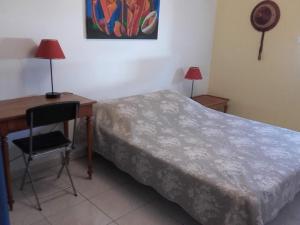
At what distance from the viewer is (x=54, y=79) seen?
2.53 meters

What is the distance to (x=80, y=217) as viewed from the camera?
2004 millimetres

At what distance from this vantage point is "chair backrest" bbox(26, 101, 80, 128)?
6.10ft

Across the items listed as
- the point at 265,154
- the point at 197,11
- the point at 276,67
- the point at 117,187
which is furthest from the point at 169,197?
the point at 197,11

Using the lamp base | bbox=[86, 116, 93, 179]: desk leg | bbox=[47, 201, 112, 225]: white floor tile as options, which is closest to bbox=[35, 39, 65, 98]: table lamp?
the lamp base

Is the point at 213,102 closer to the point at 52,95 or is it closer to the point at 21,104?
the point at 52,95

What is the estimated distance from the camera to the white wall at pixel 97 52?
2.25m

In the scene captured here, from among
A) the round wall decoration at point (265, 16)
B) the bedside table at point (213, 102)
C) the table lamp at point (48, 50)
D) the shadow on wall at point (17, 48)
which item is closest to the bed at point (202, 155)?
the bedside table at point (213, 102)

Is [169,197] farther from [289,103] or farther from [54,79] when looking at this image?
[289,103]

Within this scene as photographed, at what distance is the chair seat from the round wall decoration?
2.76 metres

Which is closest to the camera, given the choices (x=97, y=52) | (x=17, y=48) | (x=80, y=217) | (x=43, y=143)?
(x=80, y=217)

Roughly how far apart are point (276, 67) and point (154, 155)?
2286 millimetres

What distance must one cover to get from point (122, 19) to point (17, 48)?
112 cm

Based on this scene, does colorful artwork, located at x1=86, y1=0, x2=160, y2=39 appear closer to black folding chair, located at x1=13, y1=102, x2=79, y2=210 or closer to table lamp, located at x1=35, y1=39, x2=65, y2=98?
table lamp, located at x1=35, y1=39, x2=65, y2=98

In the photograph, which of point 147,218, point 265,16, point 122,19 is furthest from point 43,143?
point 265,16
